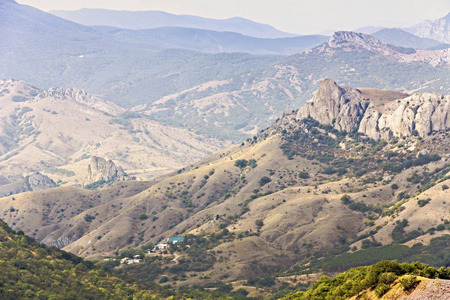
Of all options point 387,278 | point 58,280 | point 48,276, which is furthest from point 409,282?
point 48,276

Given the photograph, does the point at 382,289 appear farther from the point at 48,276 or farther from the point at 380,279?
the point at 48,276

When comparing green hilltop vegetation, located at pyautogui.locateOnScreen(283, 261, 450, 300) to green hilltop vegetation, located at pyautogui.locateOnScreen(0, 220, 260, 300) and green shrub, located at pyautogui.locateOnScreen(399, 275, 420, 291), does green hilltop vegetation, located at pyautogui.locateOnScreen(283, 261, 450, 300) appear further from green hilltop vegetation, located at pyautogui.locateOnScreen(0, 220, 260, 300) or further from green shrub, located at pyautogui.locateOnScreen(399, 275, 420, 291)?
green hilltop vegetation, located at pyautogui.locateOnScreen(0, 220, 260, 300)

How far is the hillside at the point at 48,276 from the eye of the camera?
4611 inches

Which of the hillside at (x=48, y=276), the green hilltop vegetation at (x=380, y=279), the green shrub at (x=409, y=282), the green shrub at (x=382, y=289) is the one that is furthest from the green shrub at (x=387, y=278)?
the hillside at (x=48, y=276)

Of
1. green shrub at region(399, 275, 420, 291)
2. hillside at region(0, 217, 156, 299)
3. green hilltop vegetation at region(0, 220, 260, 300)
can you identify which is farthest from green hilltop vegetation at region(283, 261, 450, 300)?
green hilltop vegetation at region(0, 220, 260, 300)

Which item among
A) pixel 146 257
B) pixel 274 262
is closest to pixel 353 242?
pixel 274 262

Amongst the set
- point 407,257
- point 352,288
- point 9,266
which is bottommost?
point 407,257

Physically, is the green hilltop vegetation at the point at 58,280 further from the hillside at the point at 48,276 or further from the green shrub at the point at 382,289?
the green shrub at the point at 382,289

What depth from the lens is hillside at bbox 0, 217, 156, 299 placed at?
11712 centimetres

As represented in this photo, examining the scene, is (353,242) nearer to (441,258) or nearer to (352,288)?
(441,258)

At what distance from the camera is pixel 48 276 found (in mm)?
128000

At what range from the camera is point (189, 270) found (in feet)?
623

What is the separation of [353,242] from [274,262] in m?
24.2

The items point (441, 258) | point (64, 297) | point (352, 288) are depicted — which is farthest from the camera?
point (441, 258)
